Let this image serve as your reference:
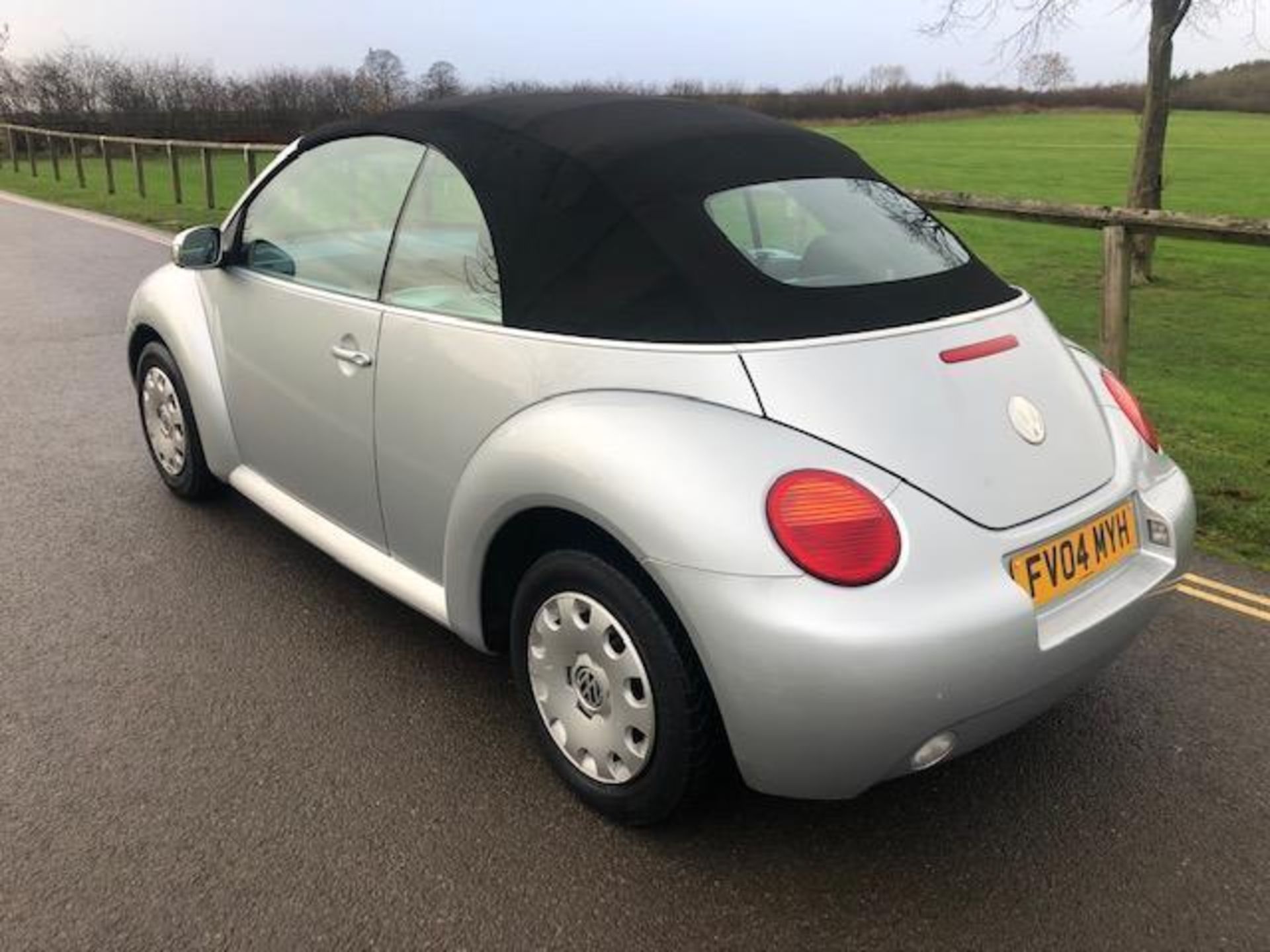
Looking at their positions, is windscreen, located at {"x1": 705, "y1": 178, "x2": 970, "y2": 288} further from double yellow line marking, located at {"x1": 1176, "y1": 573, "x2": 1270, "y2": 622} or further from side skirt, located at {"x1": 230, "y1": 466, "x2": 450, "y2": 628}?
double yellow line marking, located at {"x1": 1176, "y1": 573, "x2": 1270, "y2": 622}

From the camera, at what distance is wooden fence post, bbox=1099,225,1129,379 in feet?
18.8

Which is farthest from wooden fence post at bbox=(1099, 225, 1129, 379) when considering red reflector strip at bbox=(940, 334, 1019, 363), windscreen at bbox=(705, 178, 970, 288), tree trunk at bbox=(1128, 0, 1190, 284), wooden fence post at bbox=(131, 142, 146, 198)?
wooden fence post at bbox=(131, 142, 146, 198)

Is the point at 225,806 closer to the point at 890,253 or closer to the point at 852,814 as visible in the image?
the point at 852,814

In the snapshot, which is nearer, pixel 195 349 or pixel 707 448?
pixel 707 448

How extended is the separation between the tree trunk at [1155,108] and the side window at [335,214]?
10.1 meters

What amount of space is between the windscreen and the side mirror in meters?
2.10

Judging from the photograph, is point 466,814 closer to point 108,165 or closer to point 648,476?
point 648,476

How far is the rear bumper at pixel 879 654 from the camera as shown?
2137 millimetres

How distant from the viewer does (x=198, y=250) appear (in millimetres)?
3977

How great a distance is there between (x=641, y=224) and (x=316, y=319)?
126 cm

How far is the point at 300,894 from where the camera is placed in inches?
94.0

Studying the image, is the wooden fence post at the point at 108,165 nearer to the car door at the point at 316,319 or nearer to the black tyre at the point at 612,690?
the car door at the point at 316,319

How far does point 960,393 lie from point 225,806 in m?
2.04

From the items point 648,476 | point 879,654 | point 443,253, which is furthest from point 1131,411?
point 443,253
